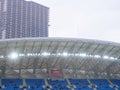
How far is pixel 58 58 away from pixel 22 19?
110371 millimetres

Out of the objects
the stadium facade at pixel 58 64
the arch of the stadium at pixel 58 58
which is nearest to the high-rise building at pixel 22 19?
the arch of the stadium at pixel 58 58

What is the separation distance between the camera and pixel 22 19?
156 meters

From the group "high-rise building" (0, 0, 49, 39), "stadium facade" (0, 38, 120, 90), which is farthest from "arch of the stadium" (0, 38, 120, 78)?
"high-rise building" (0, 0, 49, 39)

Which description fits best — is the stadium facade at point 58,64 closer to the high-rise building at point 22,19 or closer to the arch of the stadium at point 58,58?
the arch of the stadium at point 58,58

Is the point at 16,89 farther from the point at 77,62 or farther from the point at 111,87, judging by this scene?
the point at 111,87

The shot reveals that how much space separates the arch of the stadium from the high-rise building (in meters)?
91.5

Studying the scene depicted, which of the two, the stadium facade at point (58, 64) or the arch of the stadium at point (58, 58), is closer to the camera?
the arch of the stadium at point (58, 58)

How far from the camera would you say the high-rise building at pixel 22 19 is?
145 m

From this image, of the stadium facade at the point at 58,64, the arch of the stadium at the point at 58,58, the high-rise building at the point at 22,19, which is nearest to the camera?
the arch of the stadium at the point at 58,58

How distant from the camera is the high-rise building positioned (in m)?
145

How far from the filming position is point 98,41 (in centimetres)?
4691

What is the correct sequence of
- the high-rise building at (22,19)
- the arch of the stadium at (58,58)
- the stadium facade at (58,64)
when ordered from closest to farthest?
the arch of the stadium at (58,58)
the stadium facade at (58,64)
the high-rise building at (22,19)

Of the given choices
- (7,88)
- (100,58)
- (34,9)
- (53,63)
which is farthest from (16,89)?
(34,9)

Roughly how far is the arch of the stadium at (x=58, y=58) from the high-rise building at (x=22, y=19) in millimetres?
91550
